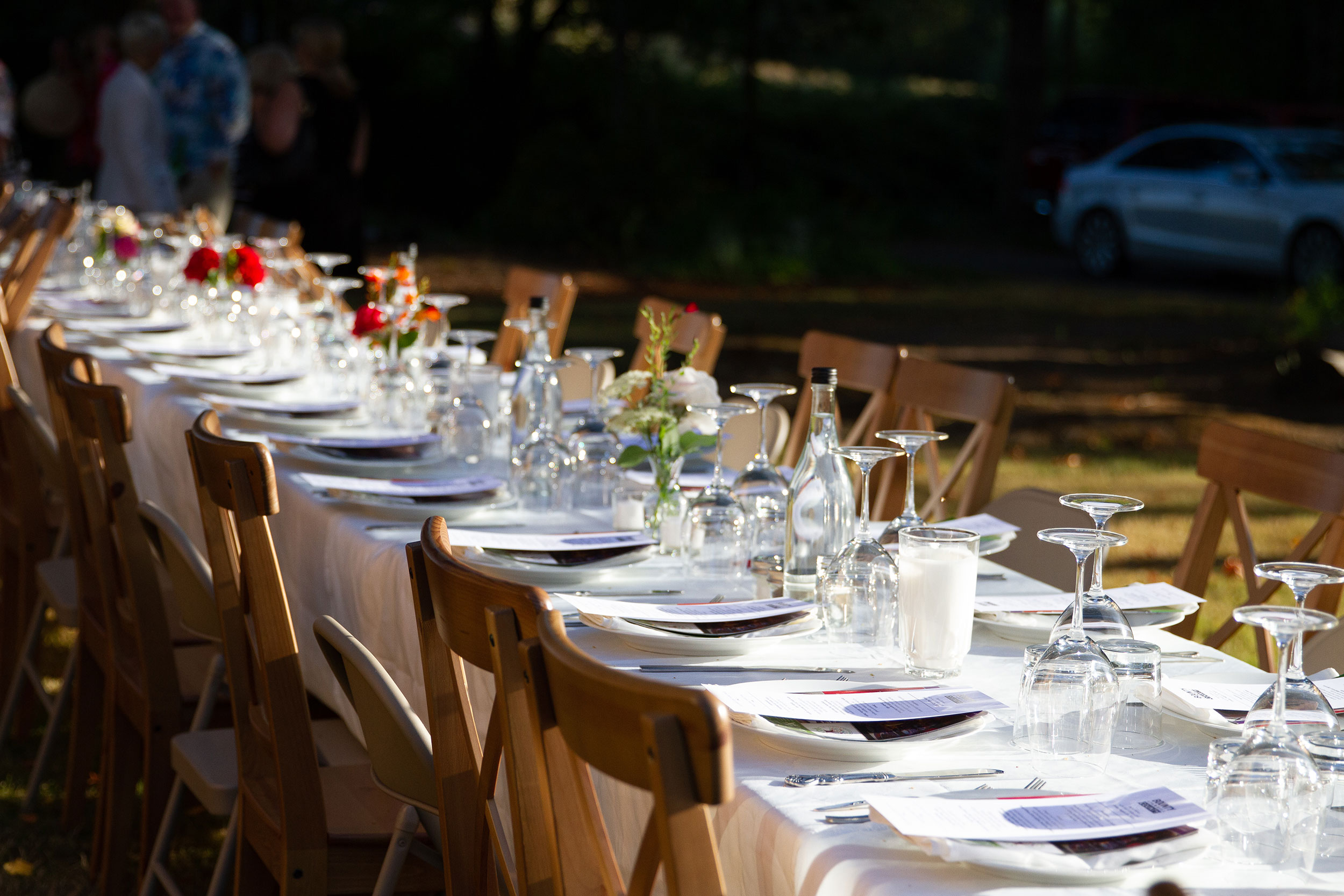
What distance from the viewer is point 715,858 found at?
1.34 metres

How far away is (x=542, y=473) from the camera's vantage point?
302 centimetres

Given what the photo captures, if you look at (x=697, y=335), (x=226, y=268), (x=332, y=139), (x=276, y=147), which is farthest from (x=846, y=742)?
(x=332, y=139)

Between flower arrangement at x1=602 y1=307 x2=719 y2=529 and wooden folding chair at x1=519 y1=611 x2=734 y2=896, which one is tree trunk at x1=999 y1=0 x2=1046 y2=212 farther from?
wooden folding chair at x1=519 y1=611 x2=734 y2=896

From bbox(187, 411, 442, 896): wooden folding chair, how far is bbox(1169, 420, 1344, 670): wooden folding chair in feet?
4.80

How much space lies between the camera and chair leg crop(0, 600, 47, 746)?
3967mm

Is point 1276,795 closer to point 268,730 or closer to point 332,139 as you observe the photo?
point 268,730

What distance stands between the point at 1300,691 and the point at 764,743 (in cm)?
61

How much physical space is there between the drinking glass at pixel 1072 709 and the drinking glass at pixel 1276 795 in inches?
8.7

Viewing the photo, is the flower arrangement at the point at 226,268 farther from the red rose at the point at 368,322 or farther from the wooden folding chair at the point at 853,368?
the wooden folding chair at the point at 853,368

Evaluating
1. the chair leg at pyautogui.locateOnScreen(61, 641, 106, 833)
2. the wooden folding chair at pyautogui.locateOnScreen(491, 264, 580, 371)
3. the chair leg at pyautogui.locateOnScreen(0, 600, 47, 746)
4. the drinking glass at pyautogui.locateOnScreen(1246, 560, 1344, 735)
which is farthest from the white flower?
the wooden folding chair at pyautogui.locateOnScreen(491, 264, 580, 371)

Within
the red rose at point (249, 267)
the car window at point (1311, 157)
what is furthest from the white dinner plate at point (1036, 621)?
the car window at point (1311, 157)

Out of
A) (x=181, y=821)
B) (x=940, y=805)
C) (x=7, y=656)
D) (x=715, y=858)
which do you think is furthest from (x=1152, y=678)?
(x=7, y=656)

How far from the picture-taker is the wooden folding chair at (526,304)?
5797 millimetres

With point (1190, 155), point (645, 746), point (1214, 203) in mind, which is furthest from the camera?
point (1190, 155)
